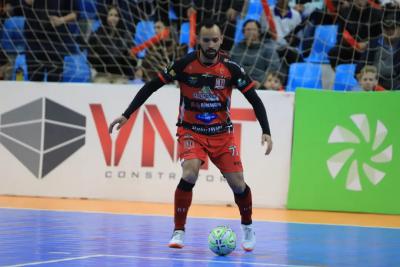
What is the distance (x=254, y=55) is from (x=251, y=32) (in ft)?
1.30

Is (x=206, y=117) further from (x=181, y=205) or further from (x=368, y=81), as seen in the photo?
(x=368, y=81)

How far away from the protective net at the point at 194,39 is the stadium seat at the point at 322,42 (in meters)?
0.02

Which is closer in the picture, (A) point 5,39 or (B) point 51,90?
(B) point 51,90

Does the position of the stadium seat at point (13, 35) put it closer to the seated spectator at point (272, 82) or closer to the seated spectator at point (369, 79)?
the seated spectator at point (272, 82)

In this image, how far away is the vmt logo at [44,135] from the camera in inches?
498

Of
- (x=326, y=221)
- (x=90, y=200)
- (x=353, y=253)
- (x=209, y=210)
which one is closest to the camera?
(x=353, y=253)

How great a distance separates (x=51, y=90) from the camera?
1272cm

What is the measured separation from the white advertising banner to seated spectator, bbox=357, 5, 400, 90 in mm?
1793

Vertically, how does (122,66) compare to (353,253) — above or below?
above

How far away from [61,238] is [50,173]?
507 centimetres

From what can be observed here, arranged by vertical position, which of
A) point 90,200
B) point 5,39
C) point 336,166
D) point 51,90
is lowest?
point 90,200

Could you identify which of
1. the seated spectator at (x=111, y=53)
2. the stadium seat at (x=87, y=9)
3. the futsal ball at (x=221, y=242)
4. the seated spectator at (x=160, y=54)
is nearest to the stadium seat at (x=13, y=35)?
the stadium seat at (x=87, y=9)

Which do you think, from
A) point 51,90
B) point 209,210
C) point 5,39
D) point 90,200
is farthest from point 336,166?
point 5,39

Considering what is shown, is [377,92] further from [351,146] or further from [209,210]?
[209,210]
